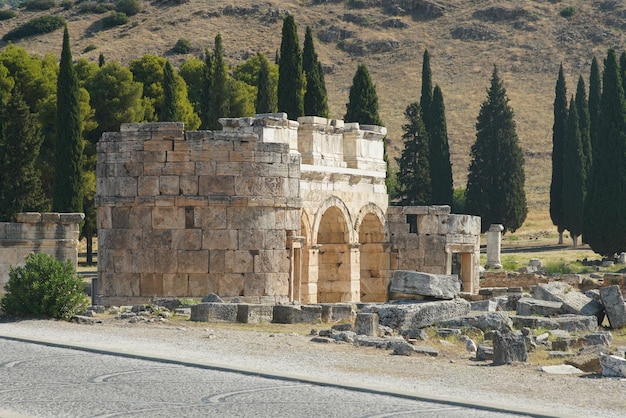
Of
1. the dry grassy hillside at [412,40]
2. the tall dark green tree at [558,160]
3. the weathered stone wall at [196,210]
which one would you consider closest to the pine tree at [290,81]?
the tall dark green tree at [558,160]

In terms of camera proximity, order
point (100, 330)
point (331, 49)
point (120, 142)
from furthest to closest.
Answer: point (331, 49), point (120, 142), point (100, 330)

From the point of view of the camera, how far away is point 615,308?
20938 mm

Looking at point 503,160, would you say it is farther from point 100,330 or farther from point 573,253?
point 100,330

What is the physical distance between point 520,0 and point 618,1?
7.51m

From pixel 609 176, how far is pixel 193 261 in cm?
2893

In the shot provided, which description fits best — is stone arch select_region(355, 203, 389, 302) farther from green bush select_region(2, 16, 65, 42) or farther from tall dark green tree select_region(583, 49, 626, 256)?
green bush select_region(2, 16, 65, 42)

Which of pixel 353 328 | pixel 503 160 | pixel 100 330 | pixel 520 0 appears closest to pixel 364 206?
pixel 353 328

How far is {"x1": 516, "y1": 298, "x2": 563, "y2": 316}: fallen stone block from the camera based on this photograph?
21844 mm

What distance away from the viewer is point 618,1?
98312 millimetres

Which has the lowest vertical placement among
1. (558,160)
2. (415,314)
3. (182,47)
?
(415,314)

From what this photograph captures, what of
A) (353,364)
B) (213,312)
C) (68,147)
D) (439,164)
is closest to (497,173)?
(439,164)

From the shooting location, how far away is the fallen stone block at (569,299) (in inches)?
852

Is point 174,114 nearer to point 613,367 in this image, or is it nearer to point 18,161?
point 18,161

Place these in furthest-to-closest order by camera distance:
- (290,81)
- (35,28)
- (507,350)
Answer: (35,28)
(290,81)
(507,350)
